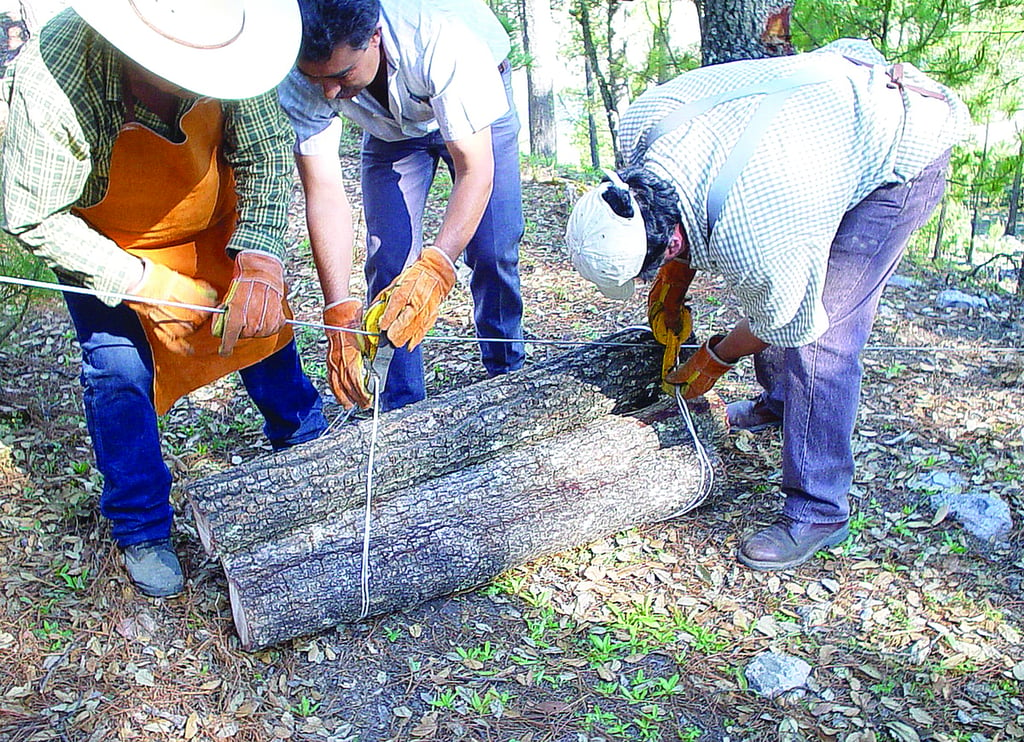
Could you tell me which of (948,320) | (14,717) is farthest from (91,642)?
(948,320)

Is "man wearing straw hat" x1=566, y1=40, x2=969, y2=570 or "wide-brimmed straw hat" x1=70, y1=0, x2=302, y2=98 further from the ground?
"wide-brimmed straw hat" x1=70, y1=0, x2=302, y2=98

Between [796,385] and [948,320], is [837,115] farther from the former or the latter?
[948,320]

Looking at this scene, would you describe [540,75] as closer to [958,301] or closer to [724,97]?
[958,301]

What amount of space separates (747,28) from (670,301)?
155cm

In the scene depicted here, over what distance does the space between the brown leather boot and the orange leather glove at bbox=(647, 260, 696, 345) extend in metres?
0.72

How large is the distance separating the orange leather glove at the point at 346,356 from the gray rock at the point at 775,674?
1.42m

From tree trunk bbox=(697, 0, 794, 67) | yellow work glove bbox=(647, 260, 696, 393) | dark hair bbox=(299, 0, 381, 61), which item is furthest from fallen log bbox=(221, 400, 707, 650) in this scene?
tree trunk bbox=(697, 0, 794, 67)

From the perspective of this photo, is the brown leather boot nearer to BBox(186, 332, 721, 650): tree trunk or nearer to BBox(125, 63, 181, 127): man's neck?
BBox(186, 332, 721, 650): tree trunk

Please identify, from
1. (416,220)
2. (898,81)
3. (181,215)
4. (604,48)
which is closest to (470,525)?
(416,220)

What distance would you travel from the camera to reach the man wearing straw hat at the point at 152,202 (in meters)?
1.84

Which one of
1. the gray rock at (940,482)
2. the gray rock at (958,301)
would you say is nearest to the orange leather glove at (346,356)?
the gray rock at (940,482)

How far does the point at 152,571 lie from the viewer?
240cm

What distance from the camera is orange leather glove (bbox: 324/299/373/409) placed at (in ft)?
8.28

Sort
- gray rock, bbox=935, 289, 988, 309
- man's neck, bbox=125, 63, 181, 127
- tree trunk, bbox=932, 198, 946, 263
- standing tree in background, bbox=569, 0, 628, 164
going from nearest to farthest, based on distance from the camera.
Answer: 1. man's neck, bbox=125, 63, 181, 127
2. gray rock, bbox=935, 289, 988, 309
3. standing tree in background, bbox=569, 0, 628, 164
4. tree trunk, bbox=932, 198, 946, 263
